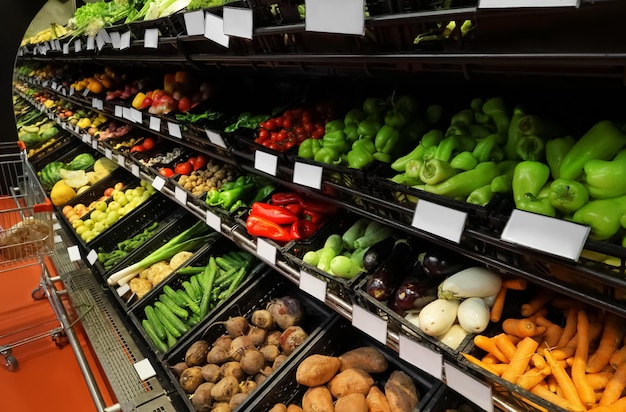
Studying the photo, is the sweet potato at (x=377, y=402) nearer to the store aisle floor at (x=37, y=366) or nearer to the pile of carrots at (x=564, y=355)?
the pile of carrots at (x=564, y=355)

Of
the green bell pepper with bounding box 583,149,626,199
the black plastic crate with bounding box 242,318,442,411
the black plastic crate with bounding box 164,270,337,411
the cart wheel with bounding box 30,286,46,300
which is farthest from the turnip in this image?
the cart wheel with bounding box 30,286,46,300

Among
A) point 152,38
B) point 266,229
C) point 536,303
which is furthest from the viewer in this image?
point 152,38

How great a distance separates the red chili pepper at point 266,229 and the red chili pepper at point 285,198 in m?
0.17

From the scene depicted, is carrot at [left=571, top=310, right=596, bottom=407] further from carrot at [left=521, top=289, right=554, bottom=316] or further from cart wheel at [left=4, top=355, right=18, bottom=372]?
cart wheel at [left=4, top=355, right=18, bottom=372]

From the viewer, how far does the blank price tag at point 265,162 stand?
179 cm

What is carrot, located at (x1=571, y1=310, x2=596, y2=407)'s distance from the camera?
3.49ft

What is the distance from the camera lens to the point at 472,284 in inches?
51.8

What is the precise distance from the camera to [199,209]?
2457 mm

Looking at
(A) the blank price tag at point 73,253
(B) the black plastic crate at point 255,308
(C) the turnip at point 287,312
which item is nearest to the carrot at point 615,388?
(B) the black plastic crate at point 255,308

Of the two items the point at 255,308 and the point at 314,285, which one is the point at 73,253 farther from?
the point at 314,285

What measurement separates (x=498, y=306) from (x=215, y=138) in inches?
56.5

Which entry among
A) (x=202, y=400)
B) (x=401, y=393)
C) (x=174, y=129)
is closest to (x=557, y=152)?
(x=401, y=393)

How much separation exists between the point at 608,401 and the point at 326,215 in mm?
1247

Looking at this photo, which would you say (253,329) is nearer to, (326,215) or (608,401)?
(326,215)
